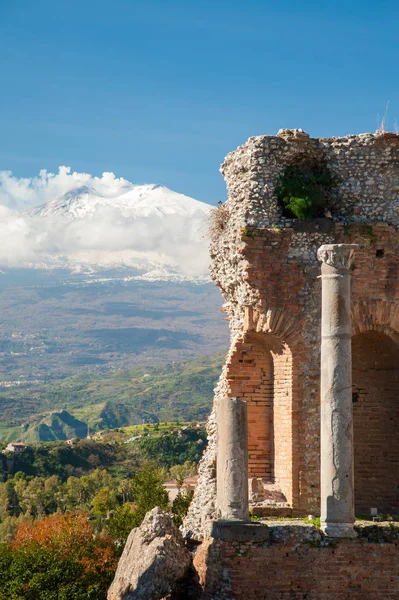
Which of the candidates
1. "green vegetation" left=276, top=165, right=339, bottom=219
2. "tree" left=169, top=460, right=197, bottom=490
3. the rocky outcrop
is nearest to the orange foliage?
the rocky outcrop

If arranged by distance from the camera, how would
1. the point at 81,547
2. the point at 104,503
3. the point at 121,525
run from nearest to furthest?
the point at 81,547
the point at 121,525
the point at 104,503

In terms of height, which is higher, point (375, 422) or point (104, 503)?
point (375, 422)

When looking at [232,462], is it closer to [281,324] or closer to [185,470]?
[281,324]

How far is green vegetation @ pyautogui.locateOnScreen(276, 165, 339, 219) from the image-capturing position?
21203 millimetres

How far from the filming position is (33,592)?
2012 centimetres

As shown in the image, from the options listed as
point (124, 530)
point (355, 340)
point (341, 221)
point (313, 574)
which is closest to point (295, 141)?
point (341, 221)

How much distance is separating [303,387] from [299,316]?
159 cm

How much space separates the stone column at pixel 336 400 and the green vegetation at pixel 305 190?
285 centimetres

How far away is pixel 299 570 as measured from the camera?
58.4 ft

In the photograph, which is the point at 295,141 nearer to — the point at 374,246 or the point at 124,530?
the point at 374,246

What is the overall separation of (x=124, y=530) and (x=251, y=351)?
12.4m

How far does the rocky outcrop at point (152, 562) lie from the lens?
17.3m

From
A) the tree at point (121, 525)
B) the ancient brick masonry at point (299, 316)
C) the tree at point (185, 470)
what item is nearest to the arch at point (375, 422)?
the ancient brick masonry at point (299, 316)

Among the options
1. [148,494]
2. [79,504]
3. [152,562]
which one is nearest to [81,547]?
[152,562]
